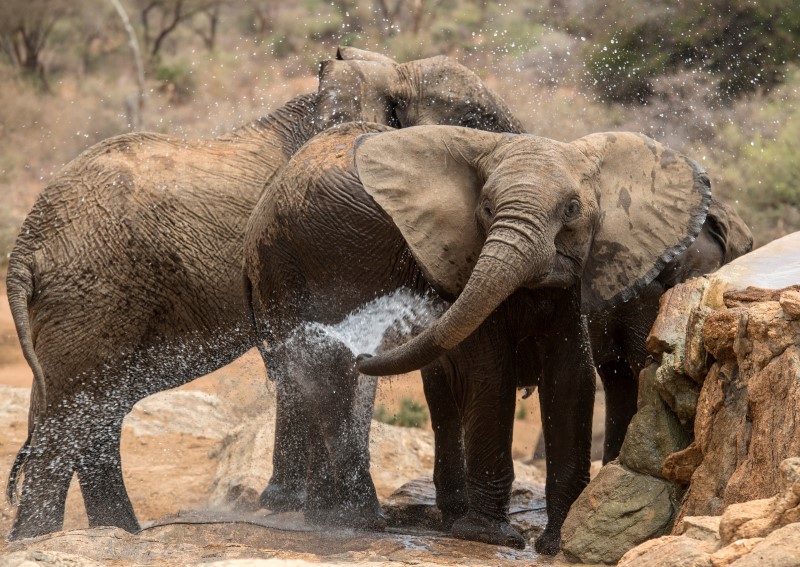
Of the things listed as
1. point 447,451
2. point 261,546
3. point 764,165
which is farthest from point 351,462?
point 764,165

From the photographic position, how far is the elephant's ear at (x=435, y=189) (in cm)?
471

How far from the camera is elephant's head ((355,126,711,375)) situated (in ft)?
13.9

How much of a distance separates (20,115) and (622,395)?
15210 millimetres

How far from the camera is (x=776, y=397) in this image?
3.60 metres

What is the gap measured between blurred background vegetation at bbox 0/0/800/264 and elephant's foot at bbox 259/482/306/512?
25.9ft

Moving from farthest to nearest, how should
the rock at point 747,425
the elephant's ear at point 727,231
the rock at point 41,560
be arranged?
the elephant's ear at point 727,231 < the rock at point 747,425 < the rock at point 41,560

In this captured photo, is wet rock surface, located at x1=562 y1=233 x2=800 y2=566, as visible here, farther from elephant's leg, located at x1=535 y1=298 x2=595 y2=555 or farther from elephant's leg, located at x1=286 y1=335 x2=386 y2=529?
elephant's leg, located at x1=286 y1=335 x2=386 y2=529

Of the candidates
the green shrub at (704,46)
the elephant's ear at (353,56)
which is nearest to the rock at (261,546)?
the elephant's ear at (353,56)

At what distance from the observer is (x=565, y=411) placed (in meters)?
4.95

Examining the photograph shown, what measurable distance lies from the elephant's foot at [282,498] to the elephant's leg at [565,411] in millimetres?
1551

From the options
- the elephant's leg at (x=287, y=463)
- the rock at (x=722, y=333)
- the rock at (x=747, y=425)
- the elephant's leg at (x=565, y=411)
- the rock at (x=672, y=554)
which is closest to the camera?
the rock at (x=672, y=554)

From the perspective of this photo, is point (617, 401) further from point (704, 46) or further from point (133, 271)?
point (704, 46)

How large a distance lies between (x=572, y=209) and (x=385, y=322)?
3.97 ft

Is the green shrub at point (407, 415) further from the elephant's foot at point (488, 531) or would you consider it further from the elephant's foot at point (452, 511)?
the elephant's foot at point (488, 531)
